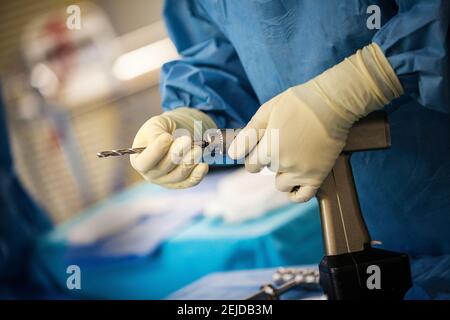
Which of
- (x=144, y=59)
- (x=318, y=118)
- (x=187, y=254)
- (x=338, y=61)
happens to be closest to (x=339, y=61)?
(x=338, y=61)

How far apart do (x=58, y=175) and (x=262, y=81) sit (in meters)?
1.41

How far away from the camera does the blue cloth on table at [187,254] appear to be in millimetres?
1825

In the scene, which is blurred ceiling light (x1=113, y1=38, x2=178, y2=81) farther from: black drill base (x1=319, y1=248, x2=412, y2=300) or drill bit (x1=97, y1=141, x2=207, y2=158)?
black drill base (x1=319, y1=248, x2=412, y2=300)

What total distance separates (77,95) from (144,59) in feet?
1.04

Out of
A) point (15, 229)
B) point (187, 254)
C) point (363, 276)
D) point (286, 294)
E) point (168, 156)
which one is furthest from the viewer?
point (15, 229)

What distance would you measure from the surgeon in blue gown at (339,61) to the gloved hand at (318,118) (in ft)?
0.12

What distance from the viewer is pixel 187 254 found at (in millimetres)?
1950

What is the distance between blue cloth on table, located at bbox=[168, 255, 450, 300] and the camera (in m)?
0.97

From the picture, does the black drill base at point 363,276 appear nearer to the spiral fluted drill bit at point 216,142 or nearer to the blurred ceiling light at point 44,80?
the spiral fluted drill bit at point 216,142

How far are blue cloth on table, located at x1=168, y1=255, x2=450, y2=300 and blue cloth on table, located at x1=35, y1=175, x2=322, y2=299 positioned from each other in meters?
0.39

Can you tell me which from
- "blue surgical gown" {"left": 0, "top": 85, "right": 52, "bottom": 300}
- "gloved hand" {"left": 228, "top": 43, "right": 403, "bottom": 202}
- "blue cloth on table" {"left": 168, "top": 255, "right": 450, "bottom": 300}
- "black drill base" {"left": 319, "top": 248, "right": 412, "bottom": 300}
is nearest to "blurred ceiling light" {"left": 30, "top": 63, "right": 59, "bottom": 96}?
"blue surgical gown" {"left": 0, "top": 85, "right": 52, "bottom": 300}

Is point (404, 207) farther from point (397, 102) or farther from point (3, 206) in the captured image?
point (3, 206)

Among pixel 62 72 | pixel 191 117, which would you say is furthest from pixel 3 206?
pixel 191 117

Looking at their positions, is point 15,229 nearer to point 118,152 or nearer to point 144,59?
point 144,59
